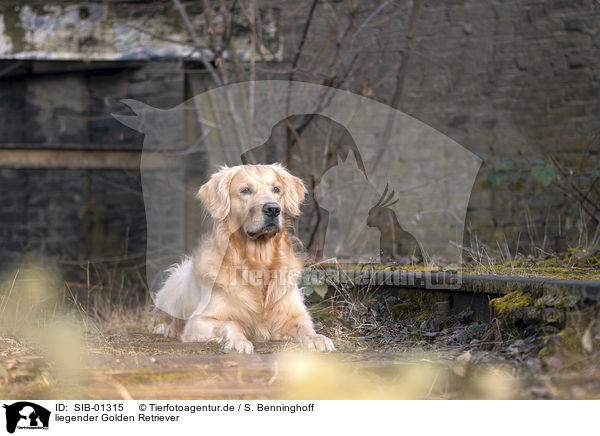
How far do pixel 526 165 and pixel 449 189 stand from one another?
3.60 ft

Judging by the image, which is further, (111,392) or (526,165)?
(526,165)

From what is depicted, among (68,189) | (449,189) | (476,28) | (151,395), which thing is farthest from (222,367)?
(68,189)

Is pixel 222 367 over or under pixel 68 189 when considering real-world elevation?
over

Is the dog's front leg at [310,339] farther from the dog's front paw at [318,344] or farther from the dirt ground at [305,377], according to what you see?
the dirt ground at [305,377]

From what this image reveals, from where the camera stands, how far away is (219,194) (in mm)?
3490

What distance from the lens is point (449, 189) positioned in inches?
372

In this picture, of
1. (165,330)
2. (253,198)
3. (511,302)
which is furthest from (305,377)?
(165,330)

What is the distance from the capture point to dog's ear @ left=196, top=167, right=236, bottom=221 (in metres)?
3.47

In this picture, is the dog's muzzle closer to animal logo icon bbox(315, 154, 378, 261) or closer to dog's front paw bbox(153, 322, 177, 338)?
dog's front paw bbox(153, 322, 177, 338)

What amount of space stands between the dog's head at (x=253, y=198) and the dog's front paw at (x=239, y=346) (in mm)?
564

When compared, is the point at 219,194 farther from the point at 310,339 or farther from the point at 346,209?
the point at 346,209
